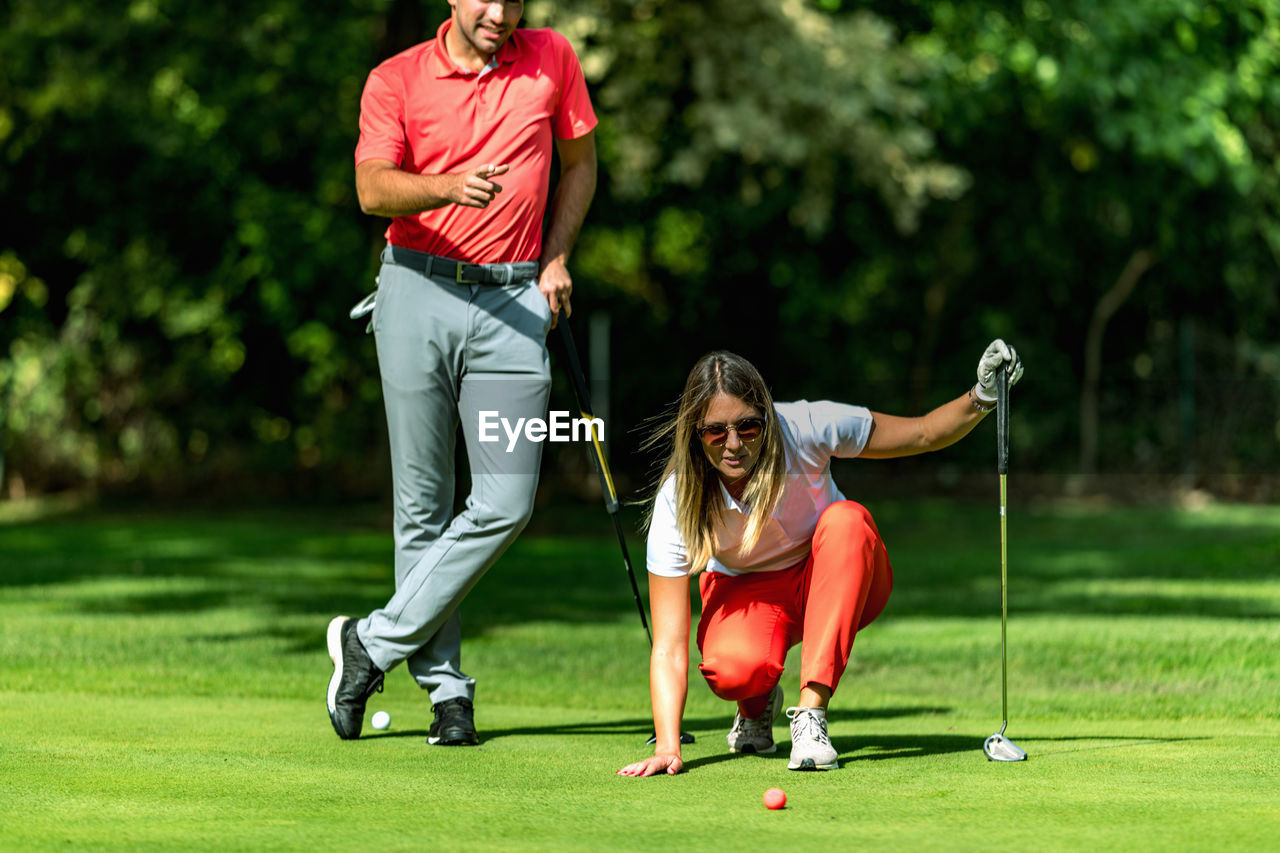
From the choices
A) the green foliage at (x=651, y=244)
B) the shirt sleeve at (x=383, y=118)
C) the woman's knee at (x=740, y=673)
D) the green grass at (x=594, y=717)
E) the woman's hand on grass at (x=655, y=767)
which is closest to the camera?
the green grass at (x=594, y=717)

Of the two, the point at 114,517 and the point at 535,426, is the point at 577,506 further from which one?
the point at 535,426

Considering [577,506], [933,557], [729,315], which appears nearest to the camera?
[933,557]

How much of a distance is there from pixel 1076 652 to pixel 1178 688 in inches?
42.8

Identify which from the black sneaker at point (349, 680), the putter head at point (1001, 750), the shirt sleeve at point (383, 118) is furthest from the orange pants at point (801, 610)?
the shirt sleeve at point (383, 118)

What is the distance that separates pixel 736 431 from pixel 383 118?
61.7 inches

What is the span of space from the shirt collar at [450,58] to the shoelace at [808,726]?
219 centimetres

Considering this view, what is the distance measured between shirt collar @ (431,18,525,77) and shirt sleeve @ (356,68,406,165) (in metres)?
0.14

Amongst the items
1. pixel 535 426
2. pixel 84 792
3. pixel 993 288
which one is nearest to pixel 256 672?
pixel 535 426

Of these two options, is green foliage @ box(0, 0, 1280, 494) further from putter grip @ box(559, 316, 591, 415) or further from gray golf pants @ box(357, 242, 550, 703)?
gray golf pants @ box(357, 242, 550, 703)

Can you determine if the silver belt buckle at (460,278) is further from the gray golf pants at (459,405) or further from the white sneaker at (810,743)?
the white sneaker at (810,743)

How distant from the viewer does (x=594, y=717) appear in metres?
6.19

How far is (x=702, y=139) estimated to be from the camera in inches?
573

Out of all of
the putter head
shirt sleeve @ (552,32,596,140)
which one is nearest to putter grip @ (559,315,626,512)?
shirt sleeve @ (552,32,596,140)

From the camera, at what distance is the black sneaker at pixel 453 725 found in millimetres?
5176
